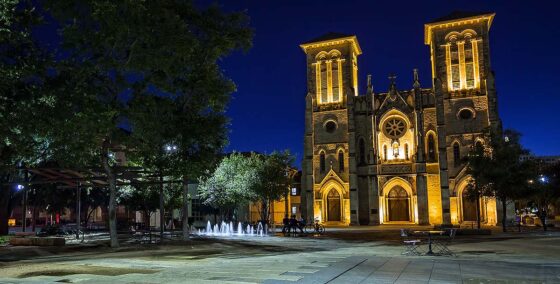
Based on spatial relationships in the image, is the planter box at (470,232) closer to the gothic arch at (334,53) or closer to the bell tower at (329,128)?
the bell tower at (329,128)

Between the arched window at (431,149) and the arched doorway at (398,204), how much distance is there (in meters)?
4.56

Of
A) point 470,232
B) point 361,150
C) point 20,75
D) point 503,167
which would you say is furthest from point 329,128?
point 20,75

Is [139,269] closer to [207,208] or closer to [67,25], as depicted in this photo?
[67,25]

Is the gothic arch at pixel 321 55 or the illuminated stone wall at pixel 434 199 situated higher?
the gothic arch at pixel 321 55

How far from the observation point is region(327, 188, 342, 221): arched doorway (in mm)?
55250

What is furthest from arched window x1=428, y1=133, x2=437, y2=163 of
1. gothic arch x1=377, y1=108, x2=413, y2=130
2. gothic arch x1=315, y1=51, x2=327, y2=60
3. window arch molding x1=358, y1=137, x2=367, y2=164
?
gothic arch x1=315, y1=51, x2=327, y2=60

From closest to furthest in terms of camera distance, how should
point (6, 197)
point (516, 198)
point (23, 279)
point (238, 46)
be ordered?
point (23, 279) → point (238, 46) → point (6, 197) → point (516, 198)

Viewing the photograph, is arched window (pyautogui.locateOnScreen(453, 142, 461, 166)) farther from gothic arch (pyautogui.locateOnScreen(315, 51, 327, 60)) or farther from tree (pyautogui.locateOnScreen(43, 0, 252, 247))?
tree (pyautogui.locateOnScreen(43, 0, 252, 247))

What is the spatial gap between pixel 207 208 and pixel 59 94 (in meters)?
45.5

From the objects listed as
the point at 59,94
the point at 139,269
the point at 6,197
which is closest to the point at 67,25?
the point at 59,94

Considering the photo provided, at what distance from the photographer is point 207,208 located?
59906 mm

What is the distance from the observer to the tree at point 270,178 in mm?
43719

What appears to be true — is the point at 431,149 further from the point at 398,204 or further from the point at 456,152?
the point at 398,204

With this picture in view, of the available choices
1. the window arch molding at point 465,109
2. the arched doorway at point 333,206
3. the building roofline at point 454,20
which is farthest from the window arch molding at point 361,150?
the building roofline at point 454,20
